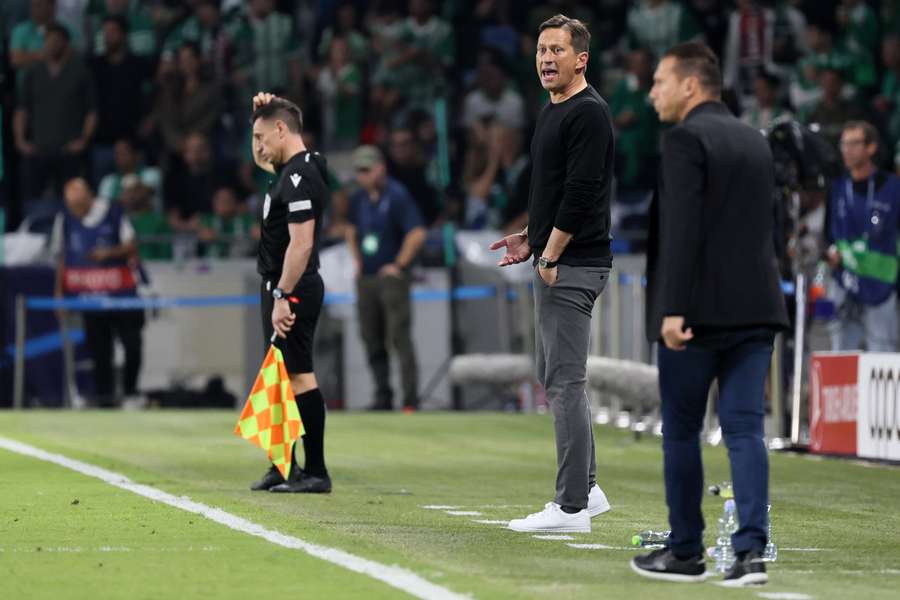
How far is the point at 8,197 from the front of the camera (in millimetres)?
20047

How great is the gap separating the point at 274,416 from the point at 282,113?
150 cm

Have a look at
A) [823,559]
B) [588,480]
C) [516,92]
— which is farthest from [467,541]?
[516,92]

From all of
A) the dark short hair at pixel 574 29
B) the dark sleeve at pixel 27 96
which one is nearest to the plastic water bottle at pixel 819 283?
the dark short hair at pixel 574 29

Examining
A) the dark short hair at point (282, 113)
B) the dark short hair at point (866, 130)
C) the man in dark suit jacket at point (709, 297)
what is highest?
the dark short hair at point (866, 130)

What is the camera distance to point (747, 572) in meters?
6.30

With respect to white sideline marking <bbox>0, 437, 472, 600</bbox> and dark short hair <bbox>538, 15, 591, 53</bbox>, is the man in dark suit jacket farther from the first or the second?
dark short hair <bbox>538, 15, 591, 53</bbox>

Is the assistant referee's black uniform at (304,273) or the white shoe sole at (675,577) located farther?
the assistant referee's black uniform at (304,273)

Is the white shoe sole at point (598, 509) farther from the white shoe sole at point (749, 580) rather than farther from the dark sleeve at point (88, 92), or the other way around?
the dark sleeve at point (88, 92)

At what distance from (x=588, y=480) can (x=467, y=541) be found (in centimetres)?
78

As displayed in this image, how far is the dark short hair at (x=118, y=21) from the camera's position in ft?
75.9

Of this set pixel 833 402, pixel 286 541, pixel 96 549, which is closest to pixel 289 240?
pixel 286 541

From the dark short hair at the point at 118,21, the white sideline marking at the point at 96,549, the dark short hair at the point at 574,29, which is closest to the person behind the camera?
the white sideline marking at the point at 96,549

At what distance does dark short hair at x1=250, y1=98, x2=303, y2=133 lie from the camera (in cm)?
978

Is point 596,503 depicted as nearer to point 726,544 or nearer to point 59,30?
point 726,544
